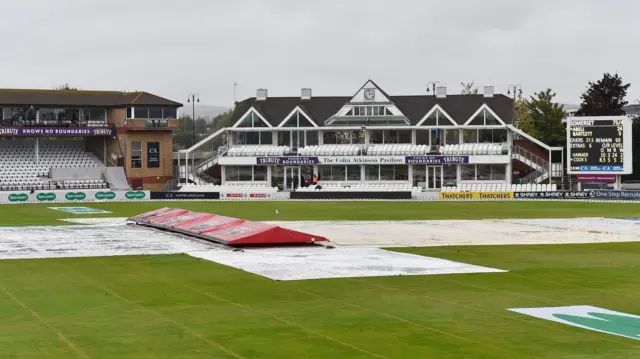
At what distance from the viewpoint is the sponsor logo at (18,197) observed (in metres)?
70.3

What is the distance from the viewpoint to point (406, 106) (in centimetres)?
9400

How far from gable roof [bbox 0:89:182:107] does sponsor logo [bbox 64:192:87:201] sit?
16.2 metres

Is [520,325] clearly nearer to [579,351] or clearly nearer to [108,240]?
[579,351]

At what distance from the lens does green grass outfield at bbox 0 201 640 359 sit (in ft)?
46.6

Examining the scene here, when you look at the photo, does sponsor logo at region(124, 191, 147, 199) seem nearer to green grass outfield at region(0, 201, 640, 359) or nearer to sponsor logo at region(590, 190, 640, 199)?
sponsor logo at region(590, 190, 640, 199)

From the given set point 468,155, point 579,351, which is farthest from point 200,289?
point 468,155

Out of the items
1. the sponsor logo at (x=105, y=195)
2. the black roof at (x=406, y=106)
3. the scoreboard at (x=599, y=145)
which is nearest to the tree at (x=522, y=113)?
the black roof at (x=406, y=106)

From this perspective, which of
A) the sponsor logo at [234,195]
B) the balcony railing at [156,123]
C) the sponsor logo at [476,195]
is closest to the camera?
the sponsor logo at [476,195]

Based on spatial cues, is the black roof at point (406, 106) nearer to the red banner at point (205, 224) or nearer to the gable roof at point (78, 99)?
the gable roof at point (78, 99)

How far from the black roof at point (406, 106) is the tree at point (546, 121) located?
10360 millimetres

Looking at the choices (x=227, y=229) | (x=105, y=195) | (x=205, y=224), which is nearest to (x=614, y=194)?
(x=105, y=195)

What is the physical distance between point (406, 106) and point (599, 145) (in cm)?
2519

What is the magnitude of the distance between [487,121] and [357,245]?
2331 inches

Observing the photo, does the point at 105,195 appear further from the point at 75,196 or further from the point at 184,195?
the point at 184,195
